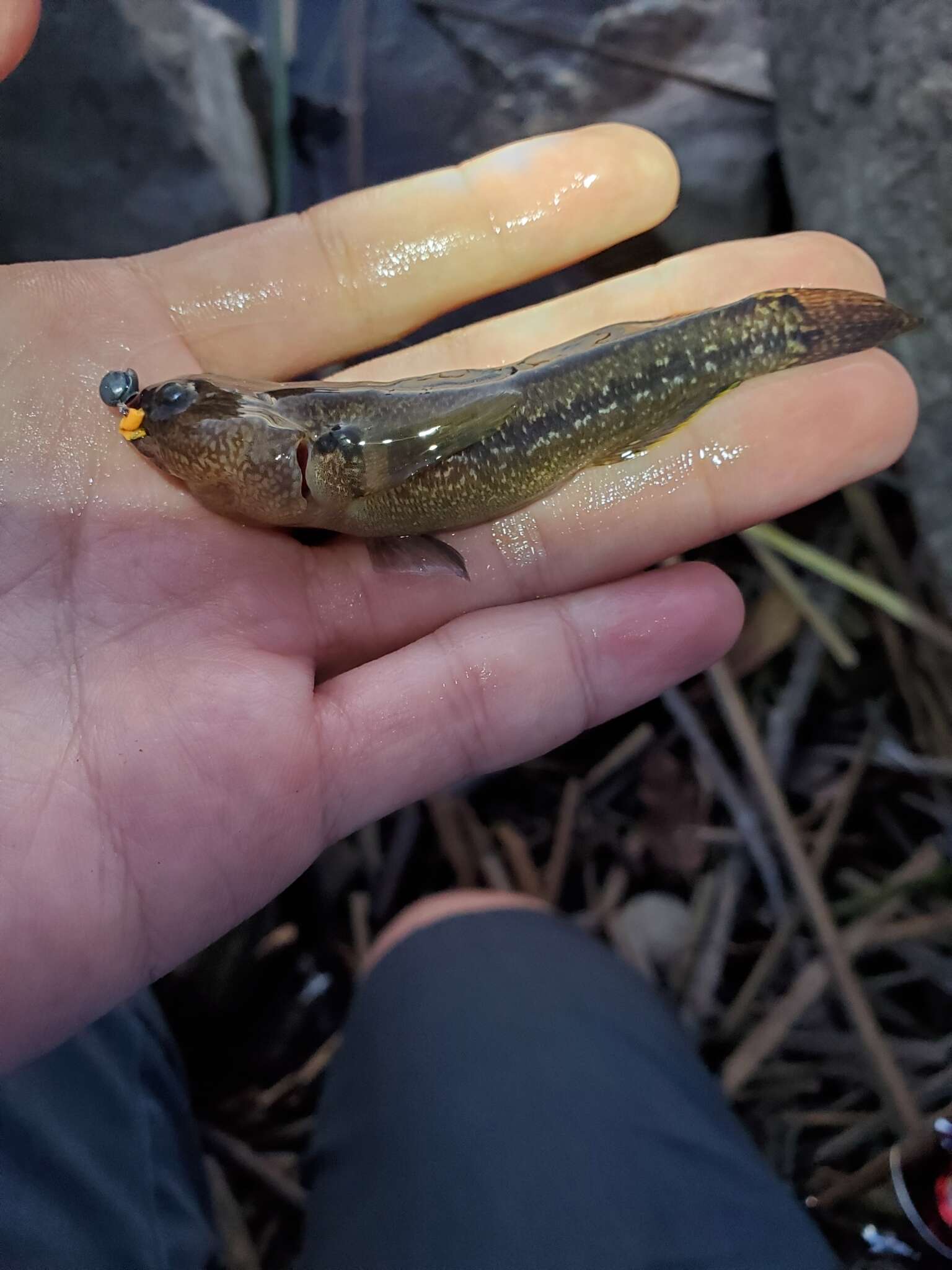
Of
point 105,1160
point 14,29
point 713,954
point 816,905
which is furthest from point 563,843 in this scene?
point 14,29

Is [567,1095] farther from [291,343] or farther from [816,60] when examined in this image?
[816,60]

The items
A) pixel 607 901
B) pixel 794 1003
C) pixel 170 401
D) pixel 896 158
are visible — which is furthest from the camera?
pixel 607 901

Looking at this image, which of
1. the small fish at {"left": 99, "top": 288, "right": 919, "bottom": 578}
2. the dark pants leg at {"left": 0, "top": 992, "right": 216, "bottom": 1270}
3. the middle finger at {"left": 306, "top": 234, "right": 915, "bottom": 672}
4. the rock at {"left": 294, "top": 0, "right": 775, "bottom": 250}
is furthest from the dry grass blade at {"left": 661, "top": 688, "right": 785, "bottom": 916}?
the dark pants leg at {"left": 0, "top": 992, "right": 216, "bottom": 1270}

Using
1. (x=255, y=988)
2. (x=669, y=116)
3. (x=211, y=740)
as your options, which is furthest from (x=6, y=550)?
(x=669, y=116)

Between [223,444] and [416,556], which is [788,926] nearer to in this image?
[416,556]

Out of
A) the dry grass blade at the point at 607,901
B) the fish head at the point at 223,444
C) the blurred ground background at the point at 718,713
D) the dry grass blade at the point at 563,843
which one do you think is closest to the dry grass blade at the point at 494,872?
the blurred ground background at the point at 718,713

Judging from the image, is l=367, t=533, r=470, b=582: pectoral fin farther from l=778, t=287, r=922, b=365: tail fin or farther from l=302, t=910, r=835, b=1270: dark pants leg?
l=302, t=910, r=835, b=1270: dark pants leg
